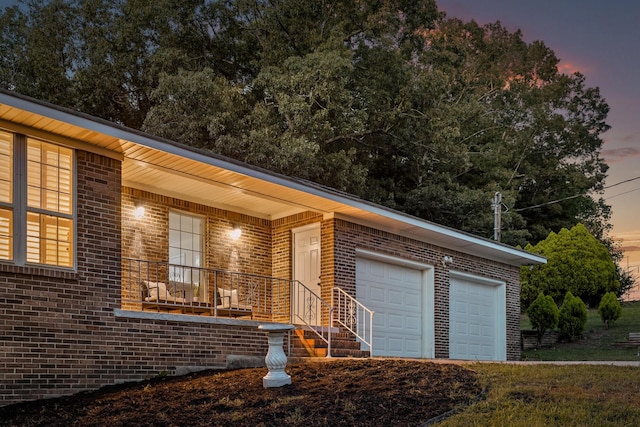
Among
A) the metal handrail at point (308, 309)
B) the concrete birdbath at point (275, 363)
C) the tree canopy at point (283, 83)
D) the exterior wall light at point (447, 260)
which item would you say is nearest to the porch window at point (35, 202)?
the concrete birdbath at point (275, 363)

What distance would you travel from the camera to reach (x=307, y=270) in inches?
598

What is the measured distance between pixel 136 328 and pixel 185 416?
2.71 m

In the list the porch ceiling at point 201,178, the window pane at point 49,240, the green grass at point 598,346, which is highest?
the porch ceiling at point 201,178

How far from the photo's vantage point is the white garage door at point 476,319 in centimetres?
1806

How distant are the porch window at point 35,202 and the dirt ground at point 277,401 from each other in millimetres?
1942

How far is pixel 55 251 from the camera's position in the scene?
985cm

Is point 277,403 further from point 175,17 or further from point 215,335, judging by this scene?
point 175,17

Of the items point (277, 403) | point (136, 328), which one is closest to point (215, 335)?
point (136, 328)

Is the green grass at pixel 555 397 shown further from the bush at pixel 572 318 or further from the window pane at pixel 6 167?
the bush at pixel 572 318

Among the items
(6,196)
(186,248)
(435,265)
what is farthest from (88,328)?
(435,265)

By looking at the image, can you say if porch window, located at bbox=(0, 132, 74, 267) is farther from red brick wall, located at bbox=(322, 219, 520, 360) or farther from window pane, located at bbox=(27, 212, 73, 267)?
red brick wall, located at bbox=(322, 219, 520, 360)

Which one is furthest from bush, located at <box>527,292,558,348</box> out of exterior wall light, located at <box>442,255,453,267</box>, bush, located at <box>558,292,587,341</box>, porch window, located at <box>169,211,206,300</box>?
porch window, located at <box>169,211,206,300</box>

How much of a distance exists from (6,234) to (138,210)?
4.03 meters

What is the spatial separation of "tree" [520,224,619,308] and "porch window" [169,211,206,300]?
18.3m
